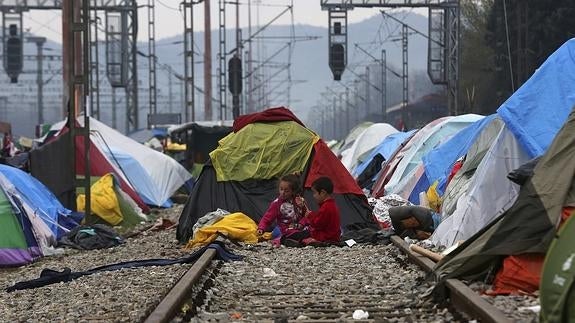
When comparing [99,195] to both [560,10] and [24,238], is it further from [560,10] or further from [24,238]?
[560,10]

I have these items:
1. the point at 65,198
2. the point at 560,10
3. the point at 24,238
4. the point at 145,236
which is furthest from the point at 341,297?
the point at 560,10

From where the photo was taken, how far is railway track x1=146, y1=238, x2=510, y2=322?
729 centimetres

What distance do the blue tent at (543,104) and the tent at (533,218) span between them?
3.16 metres

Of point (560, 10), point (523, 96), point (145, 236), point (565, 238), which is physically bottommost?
point (145, 236)

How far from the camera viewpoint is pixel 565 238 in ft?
19.2

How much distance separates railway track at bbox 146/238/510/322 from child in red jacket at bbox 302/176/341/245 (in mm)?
872

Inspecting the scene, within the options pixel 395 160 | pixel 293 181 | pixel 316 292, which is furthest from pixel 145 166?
pixel 316 292

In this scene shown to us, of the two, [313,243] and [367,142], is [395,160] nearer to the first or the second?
[367,142]

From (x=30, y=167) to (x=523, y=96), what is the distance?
38.2 feet

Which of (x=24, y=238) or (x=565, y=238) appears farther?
(x=24, y=238)

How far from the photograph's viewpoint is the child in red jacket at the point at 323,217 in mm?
12648

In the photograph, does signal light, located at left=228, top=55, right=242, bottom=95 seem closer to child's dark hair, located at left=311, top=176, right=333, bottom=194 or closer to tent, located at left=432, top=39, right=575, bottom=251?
child's dark hair, located at left=311, top=176, right=333, bottom=194

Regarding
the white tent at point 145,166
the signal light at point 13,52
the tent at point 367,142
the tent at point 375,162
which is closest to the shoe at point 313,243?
the tent at point 375,162

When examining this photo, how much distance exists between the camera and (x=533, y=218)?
306 inches
